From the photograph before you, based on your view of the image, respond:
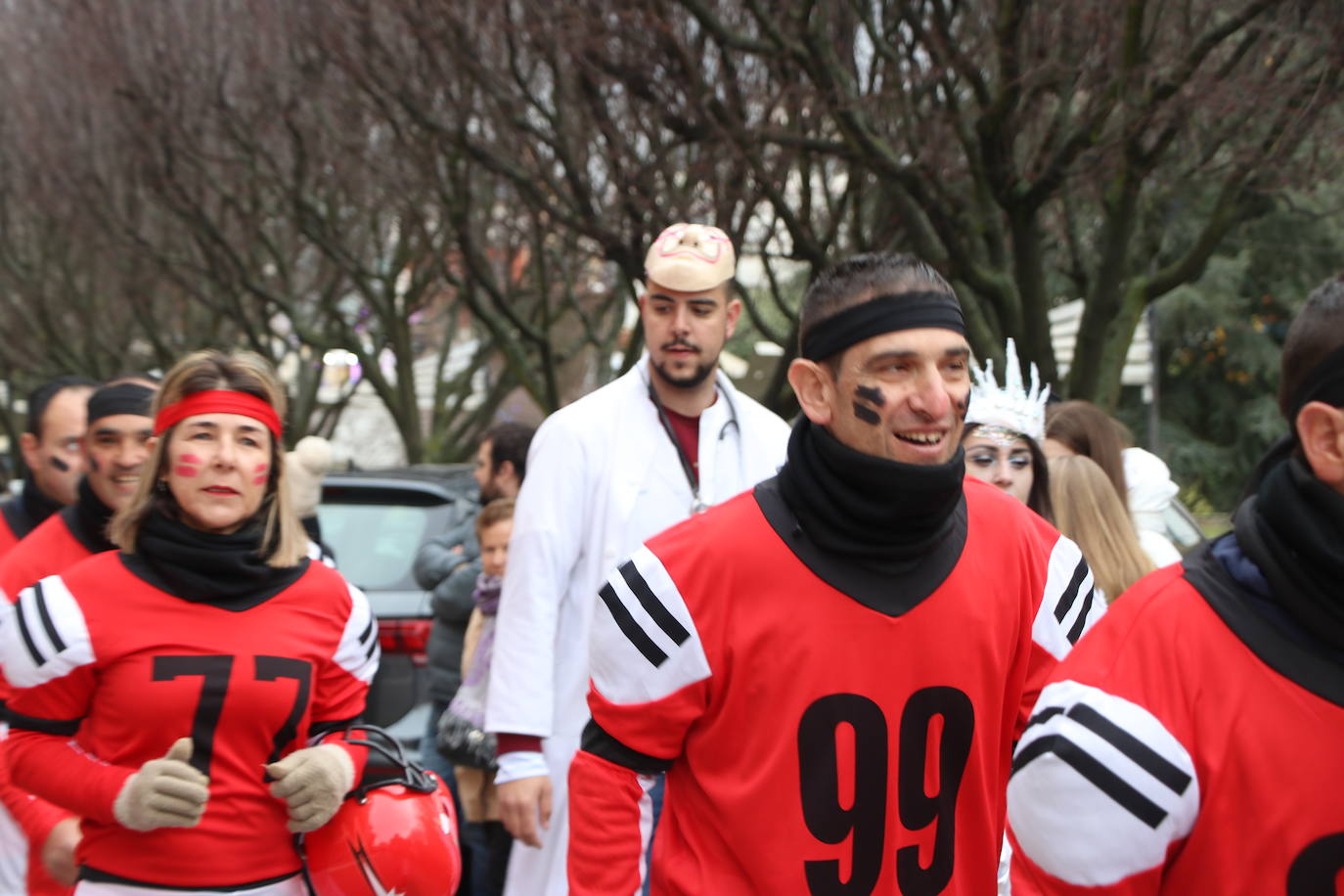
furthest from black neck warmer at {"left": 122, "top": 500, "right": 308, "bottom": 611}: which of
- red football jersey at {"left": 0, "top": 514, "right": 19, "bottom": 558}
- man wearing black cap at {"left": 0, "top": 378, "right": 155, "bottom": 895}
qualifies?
red football jersey at {"left": 0, "top": 514, "right": 19, "bottom": 558}

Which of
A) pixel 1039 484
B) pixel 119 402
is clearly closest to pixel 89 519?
pixel 119 402

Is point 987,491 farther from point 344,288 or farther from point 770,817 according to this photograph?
point 344,288

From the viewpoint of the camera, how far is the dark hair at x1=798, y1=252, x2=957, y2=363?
8.05 feet

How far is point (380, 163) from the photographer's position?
45.3 ft

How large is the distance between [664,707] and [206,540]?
1314mm

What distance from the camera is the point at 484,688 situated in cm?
494

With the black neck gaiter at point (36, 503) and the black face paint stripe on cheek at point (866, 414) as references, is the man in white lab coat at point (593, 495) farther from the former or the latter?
the black neck gaiter at point (36, 503)

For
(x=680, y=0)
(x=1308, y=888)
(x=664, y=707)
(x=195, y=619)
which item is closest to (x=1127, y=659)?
(x=1308, y=888)

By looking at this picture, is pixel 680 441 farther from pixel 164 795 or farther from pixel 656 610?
pixel 164 795

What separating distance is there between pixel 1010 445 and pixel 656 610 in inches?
79.5

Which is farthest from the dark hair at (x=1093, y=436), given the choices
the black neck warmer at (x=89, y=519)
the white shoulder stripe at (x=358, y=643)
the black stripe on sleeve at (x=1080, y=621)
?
the black neck warmer at (x=89, y=519)

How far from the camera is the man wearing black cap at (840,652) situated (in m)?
2.34

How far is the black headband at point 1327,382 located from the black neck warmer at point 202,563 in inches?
89.0

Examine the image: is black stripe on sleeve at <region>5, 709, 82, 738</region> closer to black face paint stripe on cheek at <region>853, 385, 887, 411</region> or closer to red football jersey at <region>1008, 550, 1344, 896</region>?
black face paint stripe on cheek at <region>853, 385, 887, 411</region>
